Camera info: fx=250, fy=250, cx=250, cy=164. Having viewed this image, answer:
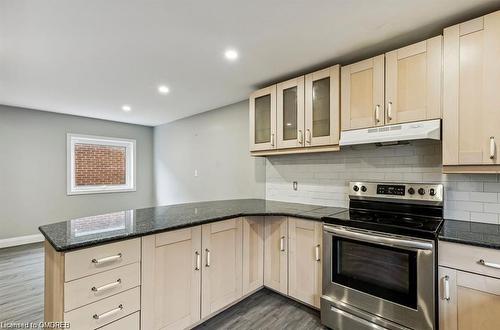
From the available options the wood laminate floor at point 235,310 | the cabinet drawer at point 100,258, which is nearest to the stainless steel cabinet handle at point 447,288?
the wood laminate floor at point 235,310

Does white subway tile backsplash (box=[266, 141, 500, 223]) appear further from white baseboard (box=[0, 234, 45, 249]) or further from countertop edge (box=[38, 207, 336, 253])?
white baseboard (box=[0, 234, 45, 249])

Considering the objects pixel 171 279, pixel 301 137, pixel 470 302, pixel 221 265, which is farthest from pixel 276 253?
pixel 470 302

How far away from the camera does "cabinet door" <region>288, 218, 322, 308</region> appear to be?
2.21m

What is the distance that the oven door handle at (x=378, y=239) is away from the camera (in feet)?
5.26

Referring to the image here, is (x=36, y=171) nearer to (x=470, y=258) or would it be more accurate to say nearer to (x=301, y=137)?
(x=301, y=137)

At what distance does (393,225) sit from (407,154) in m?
0.81

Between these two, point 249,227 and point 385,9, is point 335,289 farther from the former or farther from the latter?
point 385,9

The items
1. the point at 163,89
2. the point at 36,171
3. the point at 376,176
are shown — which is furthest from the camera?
the point at 36,171

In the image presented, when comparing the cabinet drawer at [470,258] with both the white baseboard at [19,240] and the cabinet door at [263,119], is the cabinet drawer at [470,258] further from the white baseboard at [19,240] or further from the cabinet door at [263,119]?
the white baseboard at [19,240]

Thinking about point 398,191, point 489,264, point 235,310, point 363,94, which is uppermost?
point 363,94

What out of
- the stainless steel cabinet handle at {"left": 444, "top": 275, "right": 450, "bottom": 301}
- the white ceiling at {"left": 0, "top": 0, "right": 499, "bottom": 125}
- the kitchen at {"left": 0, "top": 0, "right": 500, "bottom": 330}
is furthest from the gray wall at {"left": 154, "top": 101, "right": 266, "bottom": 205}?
the stainless steel cabinet handle at {"left": 444, "top": 275, "right": 450, "bottom": 301}

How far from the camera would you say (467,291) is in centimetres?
149

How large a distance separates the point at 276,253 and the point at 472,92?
2.03m

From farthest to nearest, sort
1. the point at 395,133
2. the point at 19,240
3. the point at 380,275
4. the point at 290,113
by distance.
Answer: the point at 19,240
the point at 290,113
the point at 395,133
the point at 380,275
